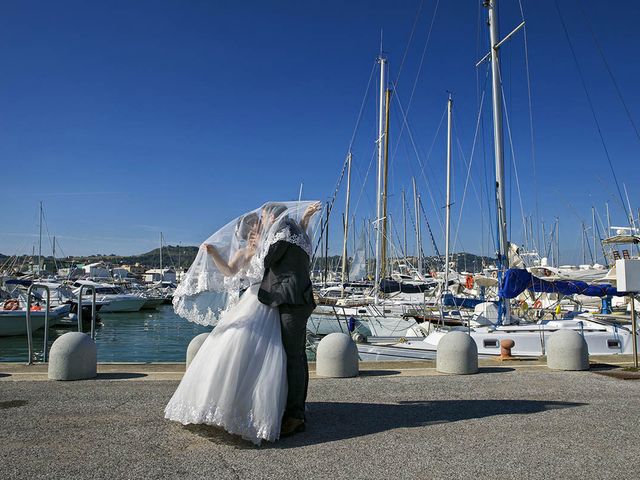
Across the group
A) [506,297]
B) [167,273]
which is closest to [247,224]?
[506,297]

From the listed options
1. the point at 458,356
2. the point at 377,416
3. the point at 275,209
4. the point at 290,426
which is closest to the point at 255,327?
the point at 290,426

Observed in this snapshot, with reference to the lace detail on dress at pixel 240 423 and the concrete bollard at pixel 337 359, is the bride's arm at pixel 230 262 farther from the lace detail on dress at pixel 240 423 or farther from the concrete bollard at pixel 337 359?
the concrete bollard at pixel 337 359

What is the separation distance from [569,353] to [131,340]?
2957 centimetres

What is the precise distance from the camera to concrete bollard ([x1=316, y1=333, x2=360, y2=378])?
9336 mm

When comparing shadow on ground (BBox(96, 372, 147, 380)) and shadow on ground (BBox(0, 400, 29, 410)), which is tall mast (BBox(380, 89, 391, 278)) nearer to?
shadow on ground (BBox(96, 372, 147, 380))

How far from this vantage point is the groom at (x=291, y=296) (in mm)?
5680

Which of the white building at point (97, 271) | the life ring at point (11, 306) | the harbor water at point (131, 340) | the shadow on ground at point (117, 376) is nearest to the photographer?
the shadow on ground at point (117, 376)

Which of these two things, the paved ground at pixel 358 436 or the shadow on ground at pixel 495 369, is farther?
the shadow on ground at pixel 495 369

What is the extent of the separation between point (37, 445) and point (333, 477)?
269cm

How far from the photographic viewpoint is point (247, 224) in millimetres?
6145

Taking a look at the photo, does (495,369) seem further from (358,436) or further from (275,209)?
(275,209)

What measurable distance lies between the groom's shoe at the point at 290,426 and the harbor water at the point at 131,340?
2013 cm

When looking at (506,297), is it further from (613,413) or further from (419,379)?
(613,413)

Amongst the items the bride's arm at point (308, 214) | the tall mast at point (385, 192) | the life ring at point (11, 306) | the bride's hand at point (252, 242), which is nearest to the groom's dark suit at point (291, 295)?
the bride's arm at point (308, 214)
